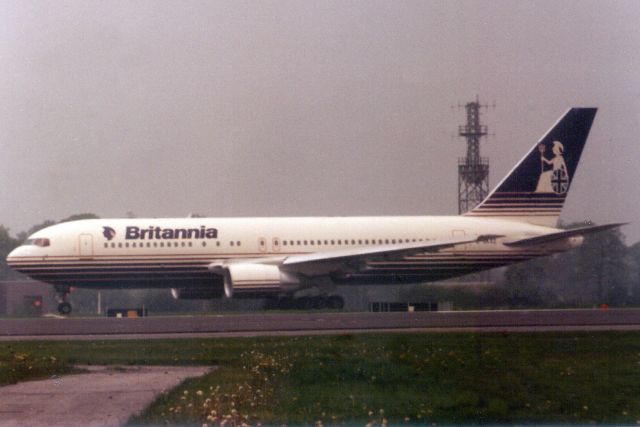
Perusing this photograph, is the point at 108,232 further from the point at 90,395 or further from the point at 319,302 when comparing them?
the point at 90,395

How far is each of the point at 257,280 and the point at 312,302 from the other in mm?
3614

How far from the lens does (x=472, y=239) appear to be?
33469 mm

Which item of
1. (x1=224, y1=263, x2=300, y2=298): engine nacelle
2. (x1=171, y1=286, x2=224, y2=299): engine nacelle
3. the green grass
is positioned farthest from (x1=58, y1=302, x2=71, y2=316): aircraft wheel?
the green grass

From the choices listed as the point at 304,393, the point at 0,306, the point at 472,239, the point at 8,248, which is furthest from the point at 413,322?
the point at 8,248

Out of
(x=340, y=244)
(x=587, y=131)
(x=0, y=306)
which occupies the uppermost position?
(x=587, y=131)

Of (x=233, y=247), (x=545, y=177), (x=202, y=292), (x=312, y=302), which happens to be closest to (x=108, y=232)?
(x=202, y=292)

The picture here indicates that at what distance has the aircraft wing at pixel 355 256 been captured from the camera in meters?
33.1

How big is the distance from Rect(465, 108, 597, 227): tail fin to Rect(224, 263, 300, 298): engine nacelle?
915cm

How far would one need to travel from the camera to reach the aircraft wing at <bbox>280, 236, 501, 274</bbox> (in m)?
33.1

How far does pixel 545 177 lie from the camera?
3728cm

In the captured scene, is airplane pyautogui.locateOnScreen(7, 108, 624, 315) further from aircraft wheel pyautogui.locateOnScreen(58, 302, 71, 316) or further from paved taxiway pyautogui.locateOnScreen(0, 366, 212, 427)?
paved taxiway pyautogui.locateOnScreen(0, 366, 212, 427)

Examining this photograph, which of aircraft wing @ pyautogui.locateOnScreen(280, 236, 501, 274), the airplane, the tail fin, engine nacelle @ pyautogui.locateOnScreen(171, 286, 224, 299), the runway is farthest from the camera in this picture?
the tail fin

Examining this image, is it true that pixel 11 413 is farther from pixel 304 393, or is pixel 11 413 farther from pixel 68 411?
pixel 304 393

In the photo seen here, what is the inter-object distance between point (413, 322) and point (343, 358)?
9440 millimetres
